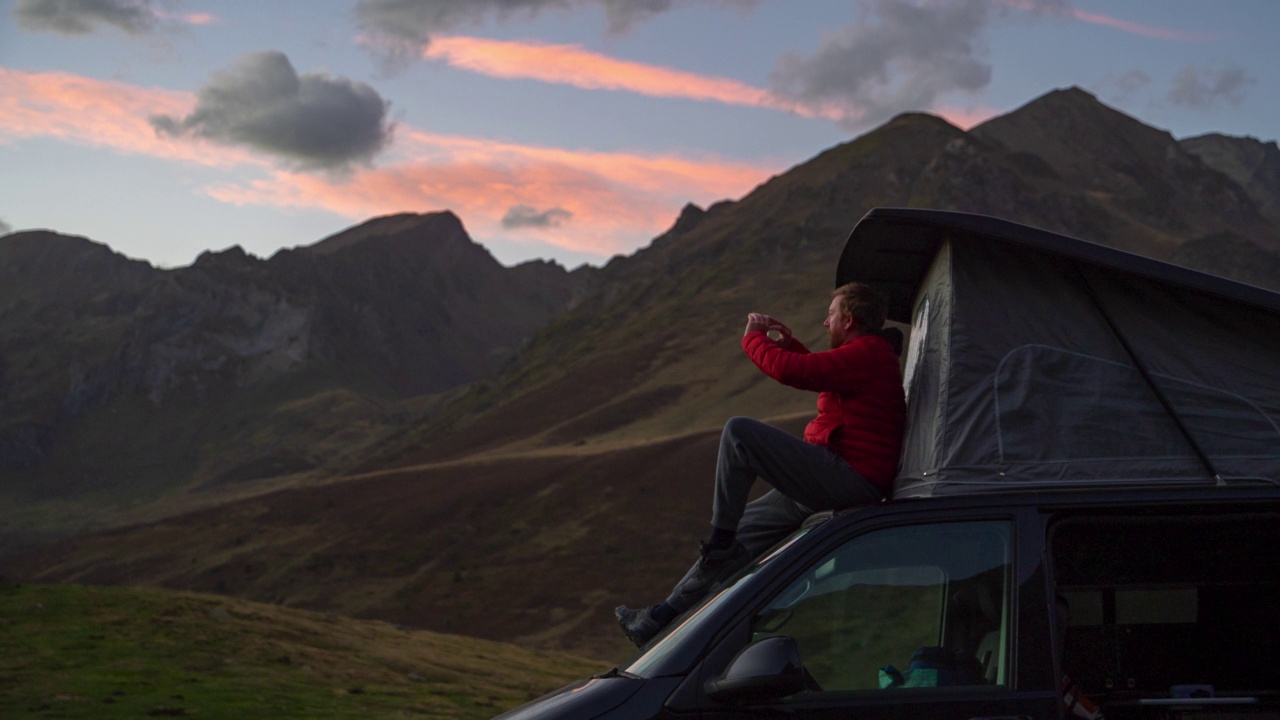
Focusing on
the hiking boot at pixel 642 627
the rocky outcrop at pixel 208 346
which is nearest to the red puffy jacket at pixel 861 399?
the hiking boot at pixel 642 627

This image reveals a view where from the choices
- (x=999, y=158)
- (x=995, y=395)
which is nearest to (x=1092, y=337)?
(x=995, y=395)

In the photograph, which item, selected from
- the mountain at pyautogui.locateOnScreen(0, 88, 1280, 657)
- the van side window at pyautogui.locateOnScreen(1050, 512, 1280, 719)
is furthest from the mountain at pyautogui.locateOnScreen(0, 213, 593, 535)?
the van side window at pyautogui.locateOnScreen(1050, 512, 1280, 719)

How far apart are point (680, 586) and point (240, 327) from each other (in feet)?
506

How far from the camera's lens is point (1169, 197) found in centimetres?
12862

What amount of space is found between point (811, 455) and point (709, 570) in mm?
570

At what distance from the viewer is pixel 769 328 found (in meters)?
5.17

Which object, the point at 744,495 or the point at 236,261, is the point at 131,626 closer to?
the point at 744,495

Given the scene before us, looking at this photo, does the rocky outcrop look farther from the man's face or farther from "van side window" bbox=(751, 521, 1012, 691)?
"van side window" bbox=(751, 521, 1012, 691)

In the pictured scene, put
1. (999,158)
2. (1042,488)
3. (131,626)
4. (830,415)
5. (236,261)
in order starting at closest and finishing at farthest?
(1042,488) → (830,415) → (131,626) → (999,158) → (236,261)

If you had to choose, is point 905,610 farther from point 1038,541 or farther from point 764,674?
point 764,674

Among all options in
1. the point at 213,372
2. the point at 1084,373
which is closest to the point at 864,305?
the point at 1084,373

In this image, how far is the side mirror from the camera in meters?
3.60

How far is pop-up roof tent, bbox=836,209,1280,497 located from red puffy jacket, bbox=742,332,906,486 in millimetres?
102

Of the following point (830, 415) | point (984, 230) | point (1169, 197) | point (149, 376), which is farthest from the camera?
point (149, 376)
